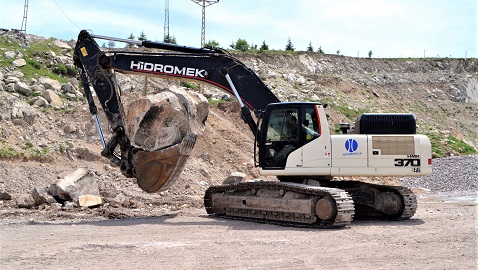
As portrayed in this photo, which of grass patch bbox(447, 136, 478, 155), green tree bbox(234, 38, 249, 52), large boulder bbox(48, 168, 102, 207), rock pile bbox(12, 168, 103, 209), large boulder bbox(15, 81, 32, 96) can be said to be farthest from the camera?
green tree bbox(234, 38, 249, 52)

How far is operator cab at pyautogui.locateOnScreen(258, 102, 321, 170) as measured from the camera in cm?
1211

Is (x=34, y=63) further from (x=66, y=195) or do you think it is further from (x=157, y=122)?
(x=157, y=122)

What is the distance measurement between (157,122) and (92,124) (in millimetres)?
9134

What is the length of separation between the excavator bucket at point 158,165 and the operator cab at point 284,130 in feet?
5.47

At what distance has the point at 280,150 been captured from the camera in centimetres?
1226

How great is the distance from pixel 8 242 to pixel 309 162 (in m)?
5.76

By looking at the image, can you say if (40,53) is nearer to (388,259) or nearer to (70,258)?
(70,258)

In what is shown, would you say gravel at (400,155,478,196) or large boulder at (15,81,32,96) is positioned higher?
large boulder at (15,81,32,96)

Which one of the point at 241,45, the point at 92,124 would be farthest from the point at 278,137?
the point at 241,45

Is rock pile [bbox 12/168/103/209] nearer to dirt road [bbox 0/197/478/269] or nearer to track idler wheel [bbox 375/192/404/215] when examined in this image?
dirt road [bbox 0/197/478/269]

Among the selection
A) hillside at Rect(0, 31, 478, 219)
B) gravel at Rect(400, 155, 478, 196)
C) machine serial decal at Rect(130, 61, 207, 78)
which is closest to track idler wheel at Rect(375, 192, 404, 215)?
machine serial decal at Rect(130, 61, 207, 78)

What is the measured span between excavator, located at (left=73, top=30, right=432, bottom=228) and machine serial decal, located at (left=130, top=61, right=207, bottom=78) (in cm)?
2

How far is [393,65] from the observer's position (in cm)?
5788

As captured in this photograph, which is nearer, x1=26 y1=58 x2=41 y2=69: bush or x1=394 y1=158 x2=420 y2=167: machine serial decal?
x1=394 y1=158 x2=420 y2=167: machine serial decal
